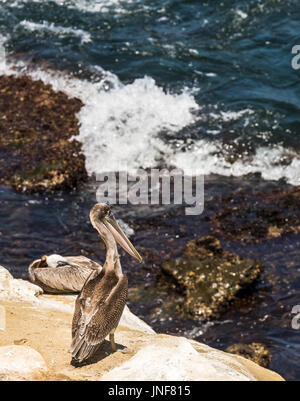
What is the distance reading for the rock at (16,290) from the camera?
7953 mm

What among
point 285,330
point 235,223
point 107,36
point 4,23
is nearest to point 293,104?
point 235,223

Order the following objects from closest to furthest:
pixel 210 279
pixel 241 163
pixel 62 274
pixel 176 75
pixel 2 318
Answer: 1. pixel 2 318
2. pixel 62 274
3. pixel 210 279
4. pixel 241 163
5. pixel 176 75

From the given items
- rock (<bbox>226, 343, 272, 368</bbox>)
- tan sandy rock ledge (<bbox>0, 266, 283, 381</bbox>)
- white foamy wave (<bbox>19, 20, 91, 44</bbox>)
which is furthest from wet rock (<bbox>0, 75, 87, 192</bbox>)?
tan sandy rock ledge (<bbox>0, 266, 283, 381</bbox>)

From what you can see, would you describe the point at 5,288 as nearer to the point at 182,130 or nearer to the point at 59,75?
the point at 182,130

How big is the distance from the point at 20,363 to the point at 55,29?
16.6 m

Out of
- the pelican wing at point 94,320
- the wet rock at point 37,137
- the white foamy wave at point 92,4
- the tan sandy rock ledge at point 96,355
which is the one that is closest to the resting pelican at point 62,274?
the tan sandy rock ledge at point 96,355

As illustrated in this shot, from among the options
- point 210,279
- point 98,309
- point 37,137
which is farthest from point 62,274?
point 37,137

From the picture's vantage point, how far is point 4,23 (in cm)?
2089

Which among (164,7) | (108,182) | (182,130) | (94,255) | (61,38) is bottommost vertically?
(94,255)

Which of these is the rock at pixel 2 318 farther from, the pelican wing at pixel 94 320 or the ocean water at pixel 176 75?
the ocean water at pixel 176 75

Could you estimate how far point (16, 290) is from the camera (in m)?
8.07

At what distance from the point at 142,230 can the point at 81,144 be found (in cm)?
351

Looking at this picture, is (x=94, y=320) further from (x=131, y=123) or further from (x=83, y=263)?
(x=131, y=123)

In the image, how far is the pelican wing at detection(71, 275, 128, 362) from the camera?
5941mm
